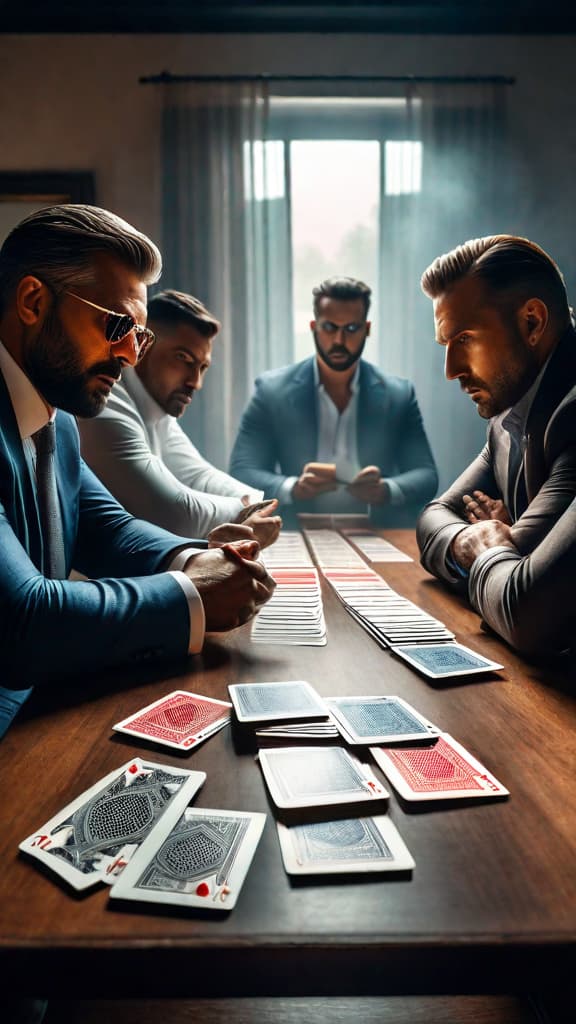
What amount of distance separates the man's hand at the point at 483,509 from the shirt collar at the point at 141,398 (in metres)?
1.27

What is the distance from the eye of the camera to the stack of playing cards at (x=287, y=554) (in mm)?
2082

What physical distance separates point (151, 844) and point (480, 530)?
3.55 feet

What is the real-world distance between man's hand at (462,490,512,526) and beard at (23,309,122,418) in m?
0.98

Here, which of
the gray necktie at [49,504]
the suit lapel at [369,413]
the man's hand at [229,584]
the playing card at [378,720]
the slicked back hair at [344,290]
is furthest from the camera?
the suit lapel at [369,413]

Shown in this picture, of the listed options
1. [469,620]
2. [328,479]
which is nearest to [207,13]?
[328,479]

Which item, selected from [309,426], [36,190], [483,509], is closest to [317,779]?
[483,509]

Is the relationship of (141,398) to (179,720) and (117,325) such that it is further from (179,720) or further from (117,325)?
(179,720)

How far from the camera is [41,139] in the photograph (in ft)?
15.1

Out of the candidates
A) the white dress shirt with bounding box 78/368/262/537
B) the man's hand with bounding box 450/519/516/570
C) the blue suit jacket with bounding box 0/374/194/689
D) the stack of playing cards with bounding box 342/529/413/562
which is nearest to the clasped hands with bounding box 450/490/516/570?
the man's hand with bounding box 450/519/516/570

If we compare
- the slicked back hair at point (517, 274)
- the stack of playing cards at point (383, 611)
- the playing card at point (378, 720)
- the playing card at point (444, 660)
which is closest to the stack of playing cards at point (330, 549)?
the stack of playing cards at point (383, 611)

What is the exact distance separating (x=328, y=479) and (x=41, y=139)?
128 inches

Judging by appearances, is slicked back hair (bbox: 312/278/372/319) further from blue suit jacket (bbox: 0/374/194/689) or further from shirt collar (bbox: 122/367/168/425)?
blue suit jacket (bbox: 0/374/194/689)

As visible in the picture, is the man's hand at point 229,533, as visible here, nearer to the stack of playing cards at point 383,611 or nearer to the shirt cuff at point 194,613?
the stack of playing cards at point 383,611

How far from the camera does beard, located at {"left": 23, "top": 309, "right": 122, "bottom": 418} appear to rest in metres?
1.38
